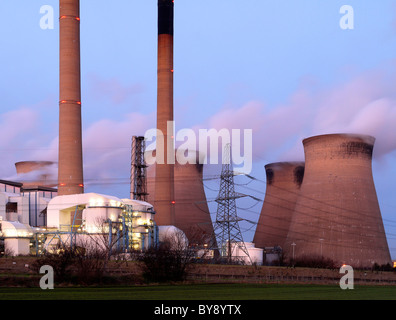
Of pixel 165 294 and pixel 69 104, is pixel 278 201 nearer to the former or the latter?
pixel 69 104

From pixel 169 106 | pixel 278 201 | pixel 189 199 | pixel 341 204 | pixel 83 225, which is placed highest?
pixel 169 106

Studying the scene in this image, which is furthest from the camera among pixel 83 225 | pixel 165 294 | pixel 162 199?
pixel 162 199

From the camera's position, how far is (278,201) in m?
48.3

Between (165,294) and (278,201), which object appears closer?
(165,294)

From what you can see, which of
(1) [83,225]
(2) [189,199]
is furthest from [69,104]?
(2) [189,199]

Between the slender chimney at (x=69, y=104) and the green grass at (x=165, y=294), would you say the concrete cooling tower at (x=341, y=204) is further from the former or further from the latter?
the green grass at (x=165, y=294)

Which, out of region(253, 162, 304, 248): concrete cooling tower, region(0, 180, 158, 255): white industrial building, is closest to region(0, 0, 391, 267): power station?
region(0, 180, 158, 255): white industrial building

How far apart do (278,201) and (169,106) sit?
48.1ft

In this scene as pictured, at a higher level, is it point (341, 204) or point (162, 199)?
point (162, 199)

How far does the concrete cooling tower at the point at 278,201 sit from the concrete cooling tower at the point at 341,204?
822 centimetres

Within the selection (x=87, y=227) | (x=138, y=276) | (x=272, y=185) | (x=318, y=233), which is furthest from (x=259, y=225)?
(x=138, y=276)

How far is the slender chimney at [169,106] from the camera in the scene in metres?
38.4
